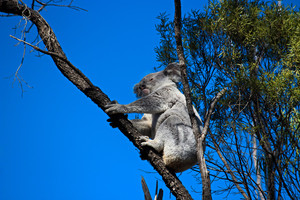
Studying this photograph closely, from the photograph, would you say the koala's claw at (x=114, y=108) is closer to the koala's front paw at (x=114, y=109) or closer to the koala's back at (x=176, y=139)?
the koala's front paw at (x=114, y=109)

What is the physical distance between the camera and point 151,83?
15.0 feet

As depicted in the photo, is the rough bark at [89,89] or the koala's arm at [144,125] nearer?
Result: the rough bark at [89,89]

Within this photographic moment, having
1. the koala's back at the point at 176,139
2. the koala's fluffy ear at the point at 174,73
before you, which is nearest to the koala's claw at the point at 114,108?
the koala's back at the point at 176,139

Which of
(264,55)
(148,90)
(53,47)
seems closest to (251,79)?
(264,55)

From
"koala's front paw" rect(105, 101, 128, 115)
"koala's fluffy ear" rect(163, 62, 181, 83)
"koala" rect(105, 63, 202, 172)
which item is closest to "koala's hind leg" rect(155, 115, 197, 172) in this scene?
"koala" rect(105, 63, 202, 172)

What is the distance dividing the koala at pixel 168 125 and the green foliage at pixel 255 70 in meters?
0.48

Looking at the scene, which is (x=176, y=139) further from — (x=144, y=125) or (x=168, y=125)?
(x=144, y=125)

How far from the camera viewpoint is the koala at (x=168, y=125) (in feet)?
10.8

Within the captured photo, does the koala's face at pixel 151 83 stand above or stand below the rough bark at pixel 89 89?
above

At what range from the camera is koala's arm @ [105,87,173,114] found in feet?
10.6

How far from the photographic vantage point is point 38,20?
3461 mm

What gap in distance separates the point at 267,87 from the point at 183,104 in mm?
1056

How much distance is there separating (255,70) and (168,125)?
1.75m

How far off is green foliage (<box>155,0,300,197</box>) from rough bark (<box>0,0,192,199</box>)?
3.75ft
